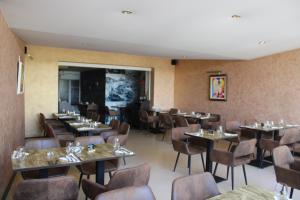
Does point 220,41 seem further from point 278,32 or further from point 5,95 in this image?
point 5,95

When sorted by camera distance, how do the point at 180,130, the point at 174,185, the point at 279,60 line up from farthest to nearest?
the point at 279,60
the point at 180,130
the point at 174,185

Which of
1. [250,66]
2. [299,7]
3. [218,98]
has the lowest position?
[218,98]

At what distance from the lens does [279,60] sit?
21.8 feet

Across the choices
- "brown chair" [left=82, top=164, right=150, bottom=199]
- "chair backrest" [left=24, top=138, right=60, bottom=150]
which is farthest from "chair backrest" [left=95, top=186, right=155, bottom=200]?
"chair backrest" [left=24, top=138, right=60, bottom=150]

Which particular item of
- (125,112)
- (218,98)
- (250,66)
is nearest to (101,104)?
(125,112)

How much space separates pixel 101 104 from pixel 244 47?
642cm

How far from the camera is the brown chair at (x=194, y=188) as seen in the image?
76.7 inches

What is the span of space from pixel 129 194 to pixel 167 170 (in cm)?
312

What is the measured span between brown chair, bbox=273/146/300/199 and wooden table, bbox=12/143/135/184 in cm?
178

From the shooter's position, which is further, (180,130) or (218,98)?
(218,98)

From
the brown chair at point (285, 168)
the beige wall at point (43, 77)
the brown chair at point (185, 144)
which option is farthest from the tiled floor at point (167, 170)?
the beige wall at point (43, 77)

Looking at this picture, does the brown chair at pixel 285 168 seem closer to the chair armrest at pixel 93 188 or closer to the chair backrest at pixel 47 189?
the chair armrest at pixel 93 188

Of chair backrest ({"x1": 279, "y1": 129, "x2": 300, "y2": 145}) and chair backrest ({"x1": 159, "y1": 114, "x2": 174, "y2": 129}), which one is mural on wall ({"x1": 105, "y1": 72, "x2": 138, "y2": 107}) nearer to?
chair backrest ({"x1": 159, "y1": 114, "x2": 174, "y2": 129})

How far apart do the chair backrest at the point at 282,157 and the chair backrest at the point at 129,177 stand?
5.48ft
